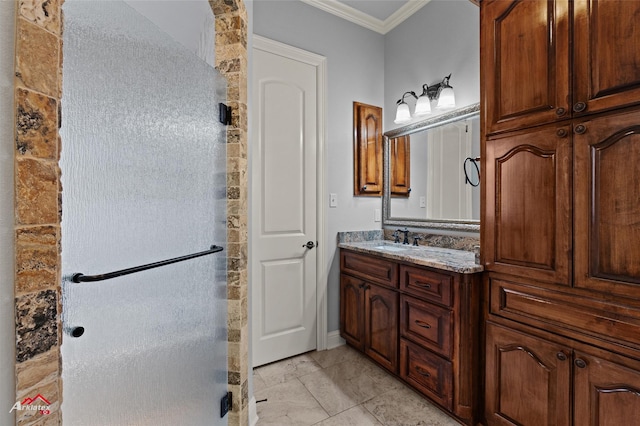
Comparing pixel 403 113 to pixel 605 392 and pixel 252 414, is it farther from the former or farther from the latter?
pixel 252 414

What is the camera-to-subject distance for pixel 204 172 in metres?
1.35

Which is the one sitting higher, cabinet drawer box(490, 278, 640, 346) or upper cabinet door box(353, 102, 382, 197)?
upper cabinet door box(353, 102, 382, 197)

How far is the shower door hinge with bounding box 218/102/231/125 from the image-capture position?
1.47m

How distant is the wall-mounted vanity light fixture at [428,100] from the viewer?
229cm

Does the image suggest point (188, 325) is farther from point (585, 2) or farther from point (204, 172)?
point (585, 2)

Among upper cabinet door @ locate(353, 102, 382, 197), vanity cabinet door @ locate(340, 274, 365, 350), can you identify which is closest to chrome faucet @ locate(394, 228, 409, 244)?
upper cabinet door @ locate(353, 102, 382, 197)

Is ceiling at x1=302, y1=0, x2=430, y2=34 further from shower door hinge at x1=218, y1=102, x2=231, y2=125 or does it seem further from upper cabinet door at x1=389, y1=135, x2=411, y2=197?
shower door hinge at x1=218, y1=102, x2=231, y2=125

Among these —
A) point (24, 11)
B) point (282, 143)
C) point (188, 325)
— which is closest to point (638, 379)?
point (188, 325)

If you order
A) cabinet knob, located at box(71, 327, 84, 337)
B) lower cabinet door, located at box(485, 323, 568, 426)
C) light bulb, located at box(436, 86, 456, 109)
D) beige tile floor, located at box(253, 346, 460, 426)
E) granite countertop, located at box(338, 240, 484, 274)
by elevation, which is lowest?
beige tile floor, located at box(253, 346, 460, 426)

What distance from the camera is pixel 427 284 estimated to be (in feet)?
6.07

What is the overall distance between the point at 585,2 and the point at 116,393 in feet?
7.50

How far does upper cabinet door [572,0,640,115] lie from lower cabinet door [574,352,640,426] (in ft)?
3.34

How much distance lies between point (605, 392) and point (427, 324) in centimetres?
82

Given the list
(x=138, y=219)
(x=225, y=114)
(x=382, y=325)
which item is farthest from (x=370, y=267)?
(x=138, y=219)
